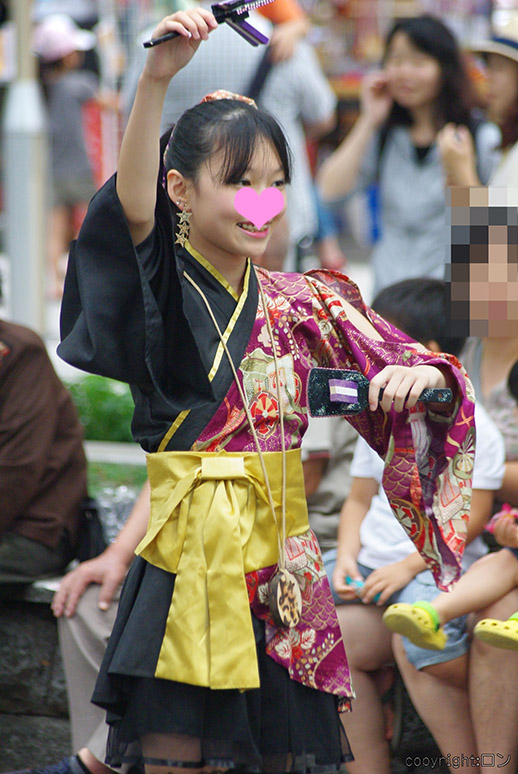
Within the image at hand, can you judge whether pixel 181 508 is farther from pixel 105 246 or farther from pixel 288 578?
pixel 105 246

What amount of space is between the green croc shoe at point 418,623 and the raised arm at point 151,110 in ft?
3.46

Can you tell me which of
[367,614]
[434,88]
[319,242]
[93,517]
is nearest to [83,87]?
[319,242]

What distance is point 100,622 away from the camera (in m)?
2.64

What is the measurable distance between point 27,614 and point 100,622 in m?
0.51

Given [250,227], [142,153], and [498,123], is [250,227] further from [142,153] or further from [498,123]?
[498,123]

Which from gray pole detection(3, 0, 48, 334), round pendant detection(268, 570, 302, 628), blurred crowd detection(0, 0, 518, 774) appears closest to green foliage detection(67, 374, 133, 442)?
gray pole detection(3, 0, 48, 334)

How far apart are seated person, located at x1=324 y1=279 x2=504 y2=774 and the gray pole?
298cm

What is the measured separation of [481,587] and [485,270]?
0.77m

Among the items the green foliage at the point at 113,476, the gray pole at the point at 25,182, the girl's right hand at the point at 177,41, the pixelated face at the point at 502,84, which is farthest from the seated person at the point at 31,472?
the gray pole at the point at 25,182

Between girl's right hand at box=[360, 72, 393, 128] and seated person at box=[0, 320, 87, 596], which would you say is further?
girl's right hand at box=[360, 72, 393, 128]

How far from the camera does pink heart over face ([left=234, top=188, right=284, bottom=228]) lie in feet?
6.36

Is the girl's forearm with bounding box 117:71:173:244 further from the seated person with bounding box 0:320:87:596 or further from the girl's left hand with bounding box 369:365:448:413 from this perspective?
the seated person with bounding box 0:320:87:596

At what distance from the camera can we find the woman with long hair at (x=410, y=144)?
3.89m

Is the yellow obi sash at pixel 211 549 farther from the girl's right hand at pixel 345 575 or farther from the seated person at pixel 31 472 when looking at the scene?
the seated person at pixel 31 472
